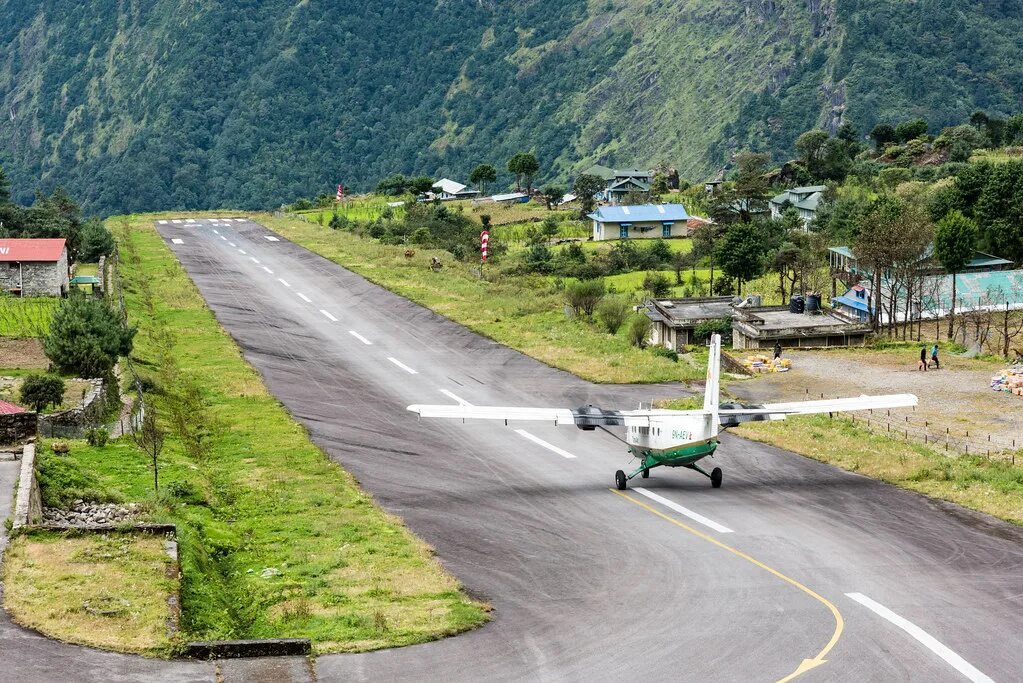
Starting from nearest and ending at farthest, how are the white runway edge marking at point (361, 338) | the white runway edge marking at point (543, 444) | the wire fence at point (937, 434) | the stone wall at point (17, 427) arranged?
the stone wall at point (17, 427) < the white runway edge marking at point (543, 444) < the wire fence at point (937, 434) < the white runway edge marking at point (361, 338)

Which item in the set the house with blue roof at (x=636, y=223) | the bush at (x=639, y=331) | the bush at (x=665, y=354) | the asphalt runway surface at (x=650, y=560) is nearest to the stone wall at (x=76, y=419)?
the asphalt runway surface at (x=650, y=560)

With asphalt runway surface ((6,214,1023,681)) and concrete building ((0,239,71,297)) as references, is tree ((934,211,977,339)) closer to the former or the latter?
asphalt runway surface ((6,214,1023,681))

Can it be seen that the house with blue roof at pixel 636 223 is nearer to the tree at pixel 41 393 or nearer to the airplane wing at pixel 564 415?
the tree at pixel 41 393

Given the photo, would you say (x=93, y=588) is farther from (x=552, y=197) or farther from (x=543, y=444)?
(x=552, y=197)

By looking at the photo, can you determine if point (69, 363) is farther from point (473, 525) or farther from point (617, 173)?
point (617, 173)

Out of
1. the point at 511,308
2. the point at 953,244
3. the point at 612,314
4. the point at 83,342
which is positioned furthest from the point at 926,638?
the point at 953,244
